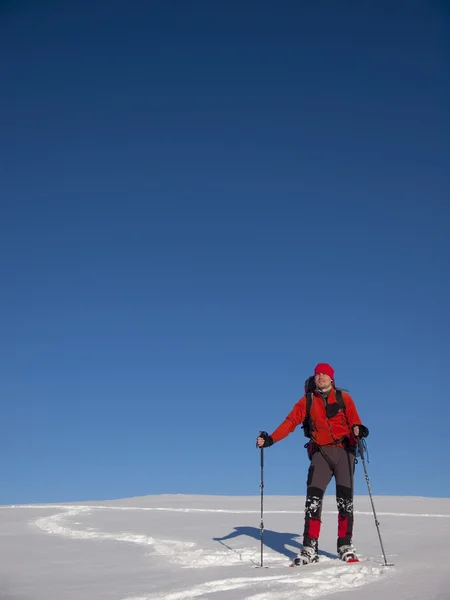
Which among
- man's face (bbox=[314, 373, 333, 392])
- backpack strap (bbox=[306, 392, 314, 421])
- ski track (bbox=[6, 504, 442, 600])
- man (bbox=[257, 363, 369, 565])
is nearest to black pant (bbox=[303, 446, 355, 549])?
man (bbox=[257, 363, 369, 565])

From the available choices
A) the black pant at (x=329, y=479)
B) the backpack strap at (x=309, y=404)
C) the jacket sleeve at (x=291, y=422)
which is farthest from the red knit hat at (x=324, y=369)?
the black pant at (x=329, y=479)

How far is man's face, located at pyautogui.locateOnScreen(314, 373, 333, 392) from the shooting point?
26.8ft

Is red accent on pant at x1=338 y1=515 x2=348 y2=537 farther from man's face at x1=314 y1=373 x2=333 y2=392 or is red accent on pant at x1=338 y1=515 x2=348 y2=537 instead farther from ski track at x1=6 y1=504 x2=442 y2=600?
man's face at x1=314 y1=373 x2=333 y2=392

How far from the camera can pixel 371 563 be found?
7207 mm

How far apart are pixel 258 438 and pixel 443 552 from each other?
8.99 ft

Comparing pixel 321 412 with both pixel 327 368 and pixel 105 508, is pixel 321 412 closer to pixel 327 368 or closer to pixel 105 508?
pixel 327 368

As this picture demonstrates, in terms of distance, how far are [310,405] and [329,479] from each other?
1005mm

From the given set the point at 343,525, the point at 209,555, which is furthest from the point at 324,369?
the point at 209,555

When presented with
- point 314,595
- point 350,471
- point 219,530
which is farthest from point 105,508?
point 314,595

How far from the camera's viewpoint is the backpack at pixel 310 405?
813 cm

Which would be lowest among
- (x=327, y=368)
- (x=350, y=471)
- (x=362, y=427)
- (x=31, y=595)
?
(x=31, y=595)

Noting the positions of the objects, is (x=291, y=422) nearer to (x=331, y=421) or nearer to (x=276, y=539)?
(x=331, y=421)

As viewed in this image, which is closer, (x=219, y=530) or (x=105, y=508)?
(x=219, y=530)

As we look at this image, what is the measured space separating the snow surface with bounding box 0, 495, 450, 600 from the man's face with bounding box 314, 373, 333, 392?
2.12 m
